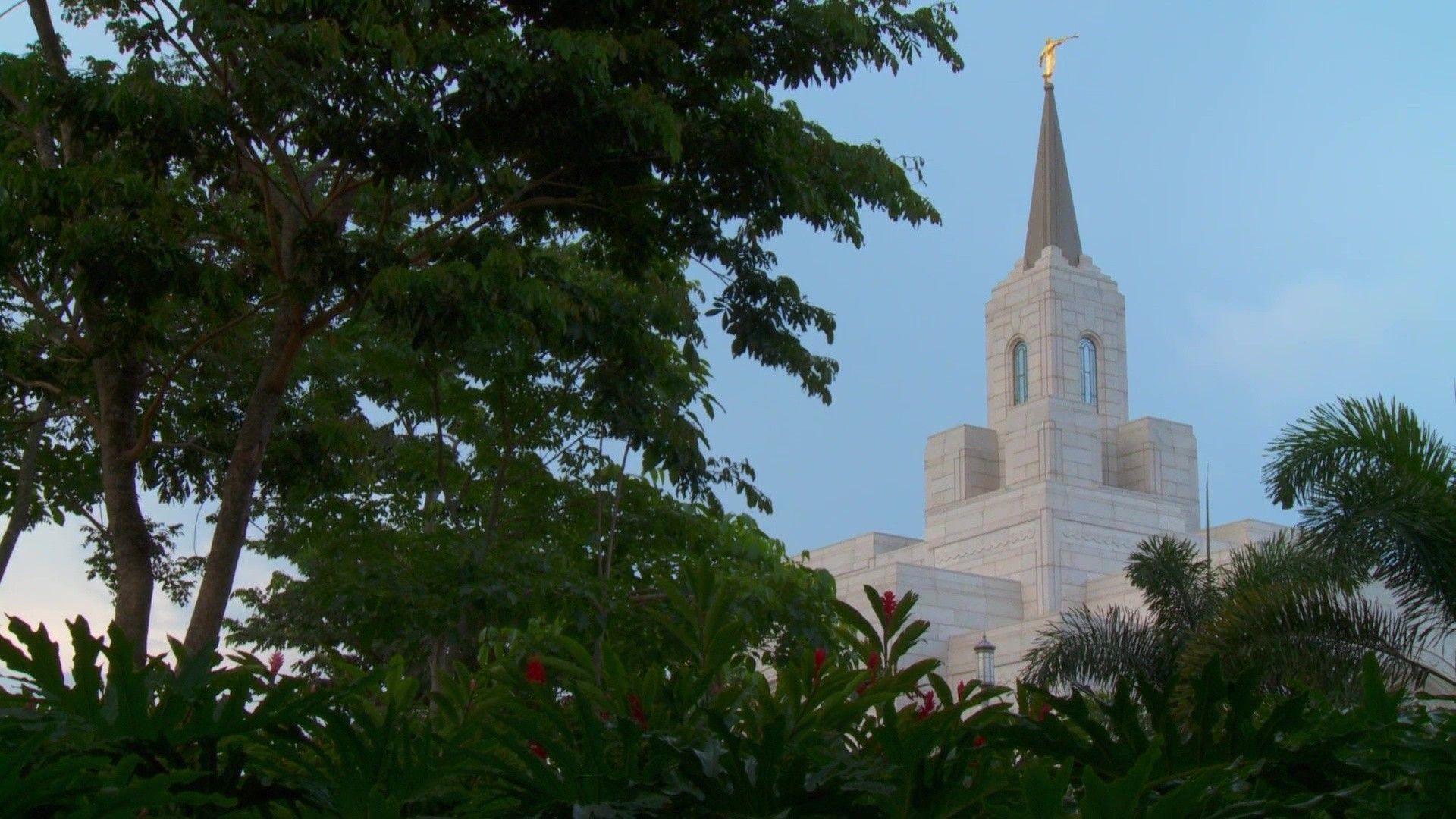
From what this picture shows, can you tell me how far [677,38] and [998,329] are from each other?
3920cm

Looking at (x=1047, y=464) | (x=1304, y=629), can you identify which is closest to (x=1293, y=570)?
(x=1304, y=629)

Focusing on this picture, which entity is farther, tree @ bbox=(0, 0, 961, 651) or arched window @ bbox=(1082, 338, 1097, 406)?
arched window @ bbox=(1082, 338, 1097, 406)

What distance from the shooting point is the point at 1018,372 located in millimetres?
47656

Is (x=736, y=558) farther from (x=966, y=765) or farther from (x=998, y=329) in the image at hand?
(x=998, y=329)

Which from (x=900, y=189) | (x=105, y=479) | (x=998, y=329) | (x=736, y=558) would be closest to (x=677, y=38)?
(x=900, y=189)

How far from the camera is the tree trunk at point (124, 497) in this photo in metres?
9.52

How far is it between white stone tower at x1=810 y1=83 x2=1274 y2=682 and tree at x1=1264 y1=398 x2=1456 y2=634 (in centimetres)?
2790

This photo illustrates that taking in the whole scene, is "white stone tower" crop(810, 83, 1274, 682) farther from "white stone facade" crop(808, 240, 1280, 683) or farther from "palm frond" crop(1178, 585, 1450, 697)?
"palm frond" crop(1178, 585, 1450, 697)

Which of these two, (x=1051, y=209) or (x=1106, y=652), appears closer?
→ (x=1106, y=652)

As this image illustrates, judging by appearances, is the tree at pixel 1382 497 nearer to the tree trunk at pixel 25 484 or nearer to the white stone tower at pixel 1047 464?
the tree trunk at pixel 25 484

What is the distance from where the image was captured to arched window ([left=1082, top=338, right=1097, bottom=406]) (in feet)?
155

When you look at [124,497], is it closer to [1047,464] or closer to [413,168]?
[413,168]

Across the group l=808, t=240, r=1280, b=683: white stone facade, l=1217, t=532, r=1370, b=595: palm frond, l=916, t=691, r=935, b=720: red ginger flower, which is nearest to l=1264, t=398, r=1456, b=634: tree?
l=1217, t=532, r=1370, b=595: palm frond

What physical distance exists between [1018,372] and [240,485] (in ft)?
130
